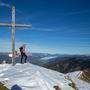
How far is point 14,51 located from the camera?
102 ft

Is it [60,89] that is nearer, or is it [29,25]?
[60,89]

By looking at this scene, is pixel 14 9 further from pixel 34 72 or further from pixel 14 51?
pixel 34 72

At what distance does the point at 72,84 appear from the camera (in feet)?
83.7

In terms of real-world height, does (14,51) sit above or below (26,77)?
above

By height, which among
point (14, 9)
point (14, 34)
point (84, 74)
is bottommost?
point (84, 74)

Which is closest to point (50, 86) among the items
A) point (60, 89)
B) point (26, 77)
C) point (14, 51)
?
point (60, 89)

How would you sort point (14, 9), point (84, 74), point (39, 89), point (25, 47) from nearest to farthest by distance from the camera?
point (39, 89)
point (14, 9)
point (25, 47)
point (84, 74)

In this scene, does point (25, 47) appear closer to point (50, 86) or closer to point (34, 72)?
point (34, 72)

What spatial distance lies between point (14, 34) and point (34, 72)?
26.2ft

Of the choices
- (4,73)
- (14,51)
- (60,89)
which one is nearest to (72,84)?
(60,89)

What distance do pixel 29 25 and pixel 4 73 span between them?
7978 mm

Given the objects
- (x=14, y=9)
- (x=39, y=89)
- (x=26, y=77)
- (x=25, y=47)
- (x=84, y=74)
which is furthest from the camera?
(x=84, y=74)

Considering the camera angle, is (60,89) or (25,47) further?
(25,47)

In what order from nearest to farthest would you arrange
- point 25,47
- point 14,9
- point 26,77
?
point 26,77
point 14,9
point 25,47
